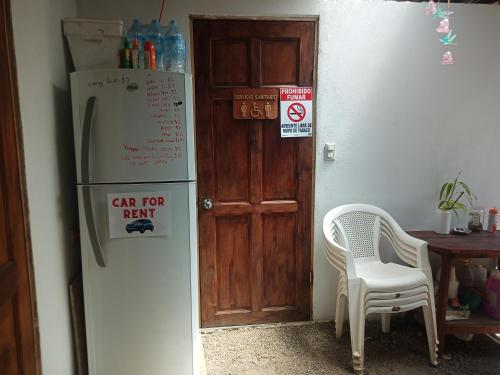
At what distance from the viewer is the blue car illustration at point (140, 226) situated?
5.81ft

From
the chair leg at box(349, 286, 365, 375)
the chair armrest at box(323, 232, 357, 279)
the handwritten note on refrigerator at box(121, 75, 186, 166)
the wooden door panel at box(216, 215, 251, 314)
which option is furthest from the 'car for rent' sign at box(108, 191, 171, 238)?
the chair leg at box(349, 286, 365, 375)

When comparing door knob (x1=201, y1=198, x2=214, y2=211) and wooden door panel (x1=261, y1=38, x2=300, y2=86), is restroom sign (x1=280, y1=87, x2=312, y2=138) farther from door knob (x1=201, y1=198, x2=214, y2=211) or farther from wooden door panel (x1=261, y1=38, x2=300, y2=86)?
door knob (x1=201, y1=198, x2=214, y2=211)

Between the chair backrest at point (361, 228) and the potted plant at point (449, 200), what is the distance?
16.6 inches

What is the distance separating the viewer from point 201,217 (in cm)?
247

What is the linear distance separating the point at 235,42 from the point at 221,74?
221mm

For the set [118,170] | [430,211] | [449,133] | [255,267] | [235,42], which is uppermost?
[235,42]

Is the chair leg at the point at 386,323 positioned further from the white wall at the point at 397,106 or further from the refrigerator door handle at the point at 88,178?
the refrigerator door handle at the point at 88,178

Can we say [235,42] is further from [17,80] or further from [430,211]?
[430,211]

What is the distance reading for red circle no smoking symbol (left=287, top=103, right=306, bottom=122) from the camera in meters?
2.43

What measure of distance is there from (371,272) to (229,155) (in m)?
1.18

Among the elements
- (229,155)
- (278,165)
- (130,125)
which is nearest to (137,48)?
(130,125)

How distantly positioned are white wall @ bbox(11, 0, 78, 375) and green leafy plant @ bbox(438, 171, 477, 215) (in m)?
2.34

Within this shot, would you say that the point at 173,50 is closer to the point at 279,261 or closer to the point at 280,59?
the point at 280,59

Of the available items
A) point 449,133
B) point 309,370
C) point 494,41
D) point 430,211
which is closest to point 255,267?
point 309,370
